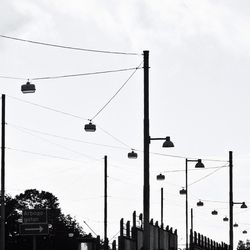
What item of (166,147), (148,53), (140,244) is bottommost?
(140,244)

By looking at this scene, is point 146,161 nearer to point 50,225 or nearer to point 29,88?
point 29,88

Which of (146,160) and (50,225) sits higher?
(50,225)

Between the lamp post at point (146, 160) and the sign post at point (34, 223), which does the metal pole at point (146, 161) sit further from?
the sign post at point (34, 223)

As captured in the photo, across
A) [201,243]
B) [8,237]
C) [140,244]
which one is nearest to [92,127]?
[140,244]

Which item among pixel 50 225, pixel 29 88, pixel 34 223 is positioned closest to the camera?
pixel 29 88

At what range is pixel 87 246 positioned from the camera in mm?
58375

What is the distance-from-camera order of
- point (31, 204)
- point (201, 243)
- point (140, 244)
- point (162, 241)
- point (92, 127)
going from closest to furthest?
point (92, 127)
point (140, 244)
point (162, 241)
point (201, 243)
point (31, 204)

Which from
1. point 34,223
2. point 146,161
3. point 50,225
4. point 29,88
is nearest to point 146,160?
point 146,161

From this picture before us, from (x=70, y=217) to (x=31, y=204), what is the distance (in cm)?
929

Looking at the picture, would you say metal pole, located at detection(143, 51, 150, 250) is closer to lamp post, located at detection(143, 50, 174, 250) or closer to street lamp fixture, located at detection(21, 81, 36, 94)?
lamp post, located at detection(143, 50, 174, 250)

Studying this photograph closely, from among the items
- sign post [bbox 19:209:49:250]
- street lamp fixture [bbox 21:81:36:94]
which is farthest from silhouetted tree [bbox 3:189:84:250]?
street lamp fixture [bbox 21:81:36:94]

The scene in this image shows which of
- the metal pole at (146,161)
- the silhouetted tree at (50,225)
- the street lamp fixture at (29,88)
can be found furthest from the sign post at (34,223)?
the silhouetted tree at (50,225)

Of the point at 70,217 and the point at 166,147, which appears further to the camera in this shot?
the point at 70,217

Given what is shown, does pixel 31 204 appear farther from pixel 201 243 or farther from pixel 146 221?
pixel 146 221
